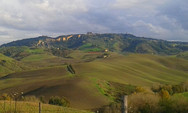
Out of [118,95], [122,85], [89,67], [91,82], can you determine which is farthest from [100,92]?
[89,67]

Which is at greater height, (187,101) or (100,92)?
(187,101)

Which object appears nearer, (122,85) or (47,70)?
(122,85)

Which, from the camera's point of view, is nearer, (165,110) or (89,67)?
(165,110)

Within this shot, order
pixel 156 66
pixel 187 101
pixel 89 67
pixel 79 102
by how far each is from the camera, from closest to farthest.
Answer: pixel 187 101 → pixel 79 102 → pixel 89 67 → pixel 156 66

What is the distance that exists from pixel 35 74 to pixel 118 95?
62.1m

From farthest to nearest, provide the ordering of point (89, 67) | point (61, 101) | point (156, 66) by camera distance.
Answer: point (156, 66), point (89, 67), point (61, 101)

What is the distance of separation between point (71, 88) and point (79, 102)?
1384 cm

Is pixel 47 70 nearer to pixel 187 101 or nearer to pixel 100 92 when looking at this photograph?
pixel 100 92

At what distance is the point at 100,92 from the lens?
248 feet

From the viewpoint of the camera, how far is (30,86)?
89688 mm

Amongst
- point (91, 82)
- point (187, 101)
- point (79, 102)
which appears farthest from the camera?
point (91, 82)

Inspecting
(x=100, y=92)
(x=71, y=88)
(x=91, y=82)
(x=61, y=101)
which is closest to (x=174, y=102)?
(x=61, y=101)

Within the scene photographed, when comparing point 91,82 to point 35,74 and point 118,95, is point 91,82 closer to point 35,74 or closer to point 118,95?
point 118,95

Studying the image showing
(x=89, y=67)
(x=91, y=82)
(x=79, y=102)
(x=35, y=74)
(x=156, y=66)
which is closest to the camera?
(x=79, y=102)
